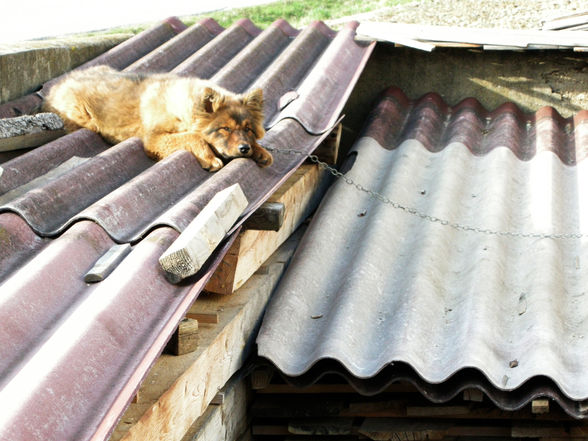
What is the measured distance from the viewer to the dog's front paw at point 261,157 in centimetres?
486

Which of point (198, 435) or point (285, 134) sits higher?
point (285, 134)

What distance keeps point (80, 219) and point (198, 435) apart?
3.68 feet

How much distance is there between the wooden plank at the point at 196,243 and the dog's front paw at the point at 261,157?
1.36 metres

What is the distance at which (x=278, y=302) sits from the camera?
15.1ft

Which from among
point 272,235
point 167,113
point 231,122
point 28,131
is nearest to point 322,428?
point 272,235

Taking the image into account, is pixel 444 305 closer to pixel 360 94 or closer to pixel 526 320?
pixel 526 320

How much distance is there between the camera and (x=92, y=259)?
3.32 m

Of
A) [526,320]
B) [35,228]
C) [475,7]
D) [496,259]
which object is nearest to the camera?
[35,228]

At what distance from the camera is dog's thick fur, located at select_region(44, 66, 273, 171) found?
16.2ft

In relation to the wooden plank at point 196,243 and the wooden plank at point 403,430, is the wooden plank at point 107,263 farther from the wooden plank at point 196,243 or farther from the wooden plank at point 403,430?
the wooden plank at point 403,430

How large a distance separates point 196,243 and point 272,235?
1.72 m

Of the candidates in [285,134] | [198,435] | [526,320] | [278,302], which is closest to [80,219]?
[198,435]

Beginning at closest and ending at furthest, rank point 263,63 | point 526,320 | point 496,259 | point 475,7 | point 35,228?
point 35,228 → point 526,320 → point 496,259 → point 263,63 → point 475,7

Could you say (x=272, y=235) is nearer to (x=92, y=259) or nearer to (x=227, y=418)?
(x=227, y=418)
